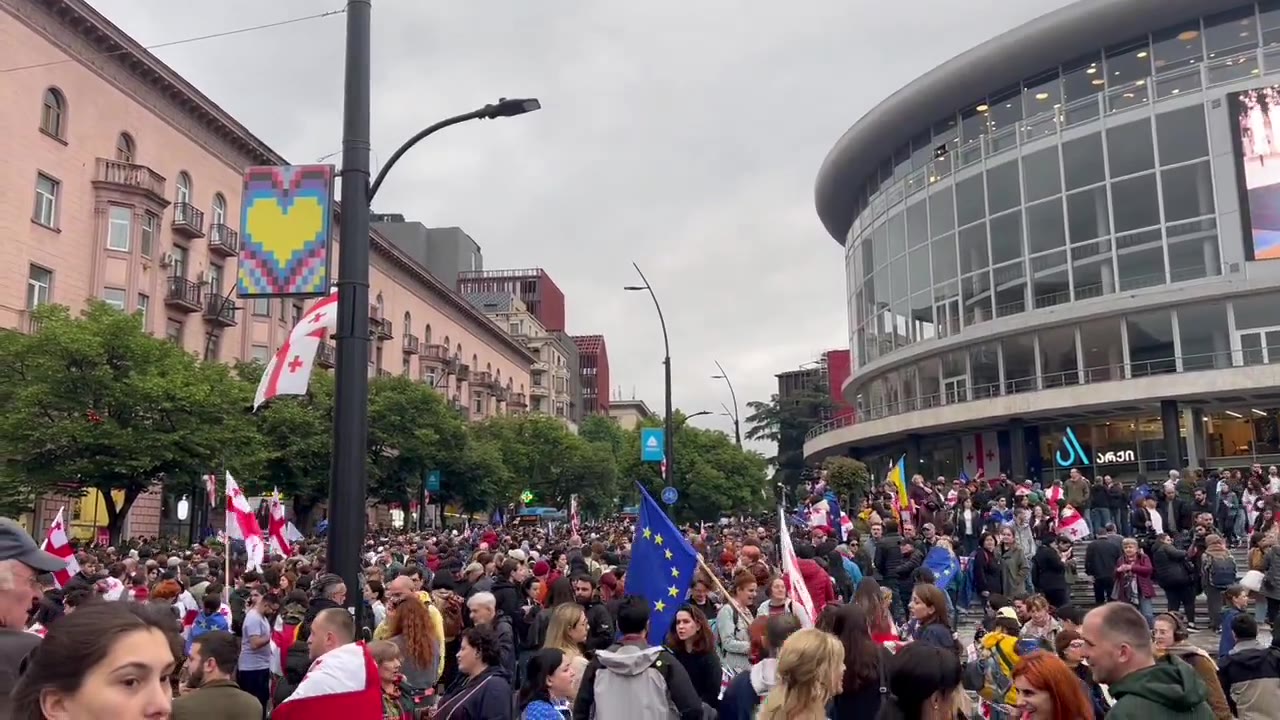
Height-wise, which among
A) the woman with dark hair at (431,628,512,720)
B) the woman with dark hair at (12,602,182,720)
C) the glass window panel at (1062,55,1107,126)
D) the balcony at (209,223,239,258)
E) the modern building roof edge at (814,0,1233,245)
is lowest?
the woman with dark hair at (431,628,512,720)

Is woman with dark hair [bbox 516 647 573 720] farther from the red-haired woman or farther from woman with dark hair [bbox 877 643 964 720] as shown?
the red-haired woman

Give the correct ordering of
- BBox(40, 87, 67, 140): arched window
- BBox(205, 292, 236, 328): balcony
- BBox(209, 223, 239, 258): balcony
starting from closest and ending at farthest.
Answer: BBox(40, 87, 67, 140): arched window < BBox(205, 292, 236, 328): balcony < BBox(209, 223, 239, 258): balcony

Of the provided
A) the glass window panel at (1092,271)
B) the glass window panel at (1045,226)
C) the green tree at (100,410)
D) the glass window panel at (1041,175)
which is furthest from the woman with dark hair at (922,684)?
the glass window panel at (1041,175)

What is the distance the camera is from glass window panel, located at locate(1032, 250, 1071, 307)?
4169 cm

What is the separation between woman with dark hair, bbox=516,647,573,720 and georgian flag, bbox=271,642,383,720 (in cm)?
113

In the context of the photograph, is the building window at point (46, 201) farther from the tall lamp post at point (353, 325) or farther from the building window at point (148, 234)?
the tall lamp post at point (353, 325)

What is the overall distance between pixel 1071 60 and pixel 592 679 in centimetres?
4446

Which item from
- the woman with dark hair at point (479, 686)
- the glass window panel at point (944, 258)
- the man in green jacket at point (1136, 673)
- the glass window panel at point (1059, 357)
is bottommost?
the woman with dark hair at point (479, 686)

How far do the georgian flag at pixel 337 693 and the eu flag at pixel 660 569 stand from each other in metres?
2.99

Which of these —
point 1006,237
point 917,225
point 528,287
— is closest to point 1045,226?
A: point 1006,237

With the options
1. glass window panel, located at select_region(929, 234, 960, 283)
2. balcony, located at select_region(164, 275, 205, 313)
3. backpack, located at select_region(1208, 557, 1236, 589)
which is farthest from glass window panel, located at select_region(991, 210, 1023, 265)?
balcony, located at select_region(164, 275, 205, 313)

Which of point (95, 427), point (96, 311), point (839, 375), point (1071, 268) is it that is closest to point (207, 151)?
point (96, 311)

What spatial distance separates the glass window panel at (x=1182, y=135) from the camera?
1511 inches

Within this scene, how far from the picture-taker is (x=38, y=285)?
35.6 metres
